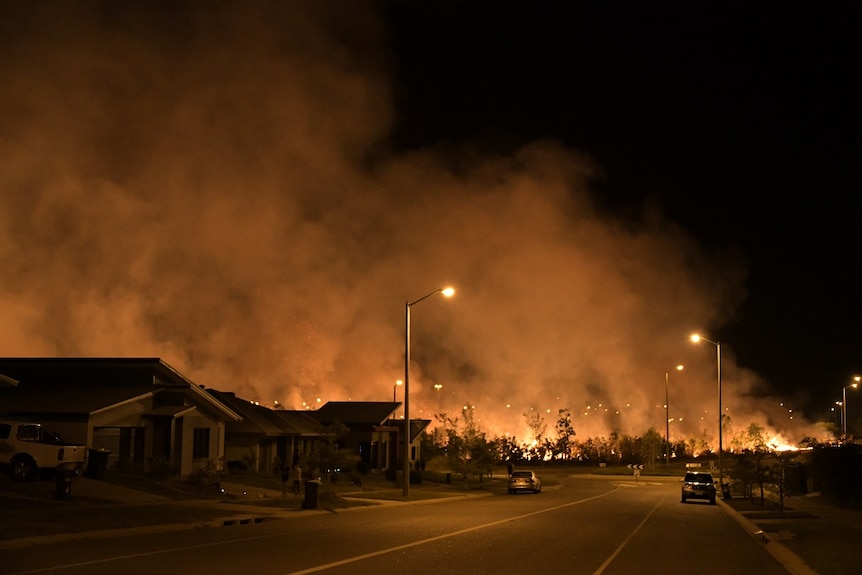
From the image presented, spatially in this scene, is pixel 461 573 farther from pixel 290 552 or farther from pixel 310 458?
pixel 310 458

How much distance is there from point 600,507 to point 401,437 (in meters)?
28.2

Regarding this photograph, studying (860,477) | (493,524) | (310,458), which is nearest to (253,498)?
(310,458)

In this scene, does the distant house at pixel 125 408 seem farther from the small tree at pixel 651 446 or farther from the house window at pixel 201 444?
the small tree at pixel 651 446

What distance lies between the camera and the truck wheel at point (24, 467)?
1120 inches

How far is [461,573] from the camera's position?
14.1 metres

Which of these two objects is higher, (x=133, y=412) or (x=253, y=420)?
(x=133, y=412)

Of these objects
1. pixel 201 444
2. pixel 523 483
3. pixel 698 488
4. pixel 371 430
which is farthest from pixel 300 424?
pixel 698 488

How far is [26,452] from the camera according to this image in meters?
28.5

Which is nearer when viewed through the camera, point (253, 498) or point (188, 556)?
point (188, 556)

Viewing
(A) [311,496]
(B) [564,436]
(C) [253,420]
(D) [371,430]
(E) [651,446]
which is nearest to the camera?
(A) [311,496]

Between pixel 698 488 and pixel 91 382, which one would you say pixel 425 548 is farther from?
pixel 91 382

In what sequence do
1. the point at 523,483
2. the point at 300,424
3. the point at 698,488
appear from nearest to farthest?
the point at 698,488 < the point at 523,483 < the point at 300,424

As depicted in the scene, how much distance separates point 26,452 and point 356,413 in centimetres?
3163

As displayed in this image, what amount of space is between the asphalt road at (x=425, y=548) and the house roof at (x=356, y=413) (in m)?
28.6
